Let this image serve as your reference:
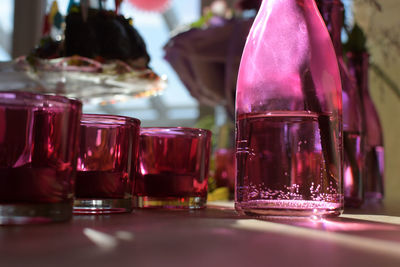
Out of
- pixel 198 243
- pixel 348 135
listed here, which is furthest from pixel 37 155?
pixel 348 135

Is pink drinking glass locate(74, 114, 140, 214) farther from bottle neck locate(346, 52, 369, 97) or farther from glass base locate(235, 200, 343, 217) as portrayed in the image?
bottle neck locate(346, 52, 369, 97)

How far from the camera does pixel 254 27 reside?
48cm

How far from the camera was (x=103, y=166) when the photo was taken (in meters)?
0.41

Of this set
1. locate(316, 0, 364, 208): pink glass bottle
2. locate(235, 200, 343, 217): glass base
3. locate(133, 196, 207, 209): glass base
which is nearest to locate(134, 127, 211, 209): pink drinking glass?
locate(133, 196, 207, 209): glass base

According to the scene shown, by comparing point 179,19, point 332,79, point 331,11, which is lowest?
point 332,79

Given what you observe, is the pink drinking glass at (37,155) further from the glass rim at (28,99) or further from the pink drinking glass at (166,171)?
the pink drinking glass at (166,171)

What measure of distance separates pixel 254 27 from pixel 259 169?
0.16 metres

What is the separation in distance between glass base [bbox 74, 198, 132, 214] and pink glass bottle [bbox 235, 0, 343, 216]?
102mm

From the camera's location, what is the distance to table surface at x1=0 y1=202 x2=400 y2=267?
20 centimetres

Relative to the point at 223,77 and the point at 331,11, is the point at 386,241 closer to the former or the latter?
the point at 331,11

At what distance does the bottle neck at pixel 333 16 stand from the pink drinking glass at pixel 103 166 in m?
0.31

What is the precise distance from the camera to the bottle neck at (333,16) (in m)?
0.59

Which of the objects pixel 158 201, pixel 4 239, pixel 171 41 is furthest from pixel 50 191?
pixel 171 41

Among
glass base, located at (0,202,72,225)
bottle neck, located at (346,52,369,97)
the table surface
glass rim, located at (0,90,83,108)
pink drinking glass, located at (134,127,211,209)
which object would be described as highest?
bottle neck, located at (346,52,369,97)
